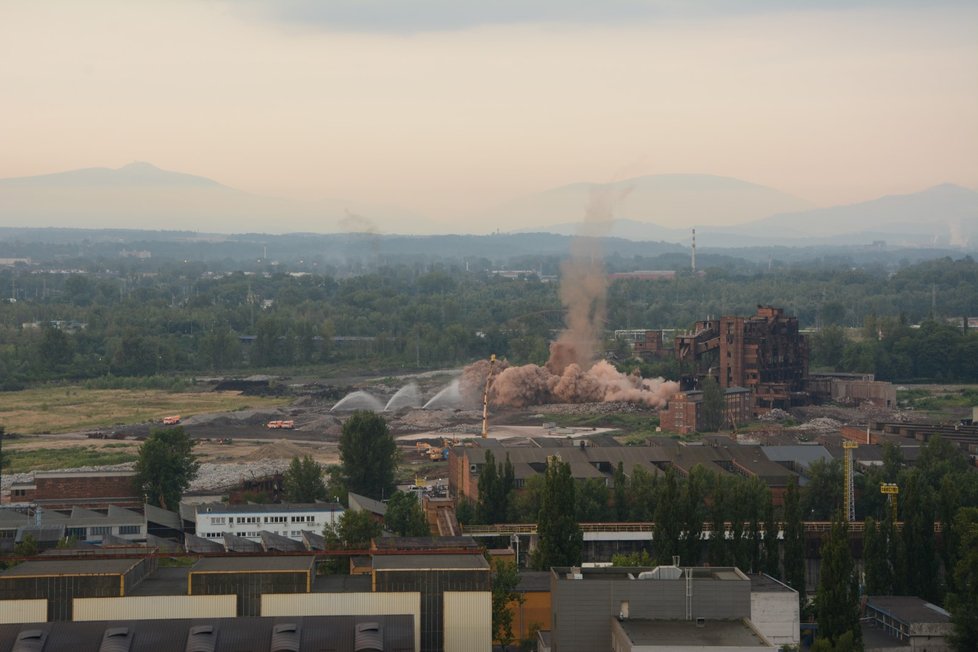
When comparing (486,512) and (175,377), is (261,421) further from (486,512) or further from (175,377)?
(486,512)

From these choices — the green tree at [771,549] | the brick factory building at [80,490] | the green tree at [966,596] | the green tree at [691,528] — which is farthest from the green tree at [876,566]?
the brick factory building at [80,490]

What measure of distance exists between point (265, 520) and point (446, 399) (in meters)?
40.5

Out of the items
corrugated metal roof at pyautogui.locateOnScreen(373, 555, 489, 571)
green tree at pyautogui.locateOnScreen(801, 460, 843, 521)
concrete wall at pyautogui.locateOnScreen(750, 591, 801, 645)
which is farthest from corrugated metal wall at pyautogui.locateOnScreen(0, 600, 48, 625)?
green tree at pyautogui.locateOnScreen(801, 460, 843, 521)

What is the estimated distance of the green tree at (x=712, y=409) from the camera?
7138cm

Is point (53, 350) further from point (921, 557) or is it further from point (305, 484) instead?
point (921, 557)

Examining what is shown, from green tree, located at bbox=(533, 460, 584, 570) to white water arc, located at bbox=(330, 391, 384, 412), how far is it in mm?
44556

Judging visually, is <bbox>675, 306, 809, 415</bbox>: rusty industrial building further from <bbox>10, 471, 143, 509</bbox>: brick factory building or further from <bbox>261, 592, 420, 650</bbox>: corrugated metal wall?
<bbox>261, 592, 420, 650</bbox>: corrugated metal wall

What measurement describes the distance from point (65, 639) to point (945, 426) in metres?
44.3

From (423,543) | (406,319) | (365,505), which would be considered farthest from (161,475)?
(406,319)

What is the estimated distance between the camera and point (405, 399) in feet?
279

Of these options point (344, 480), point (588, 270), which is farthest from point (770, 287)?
point (344, 480)

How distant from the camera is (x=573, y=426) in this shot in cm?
7369

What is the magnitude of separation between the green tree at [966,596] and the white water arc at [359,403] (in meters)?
50.4

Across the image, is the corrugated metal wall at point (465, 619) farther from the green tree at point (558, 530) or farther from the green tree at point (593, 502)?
→ the green tree at point (593, 502)
